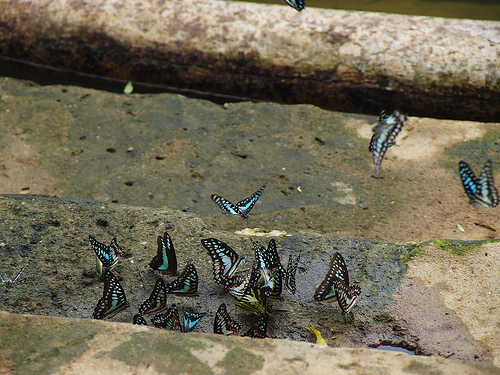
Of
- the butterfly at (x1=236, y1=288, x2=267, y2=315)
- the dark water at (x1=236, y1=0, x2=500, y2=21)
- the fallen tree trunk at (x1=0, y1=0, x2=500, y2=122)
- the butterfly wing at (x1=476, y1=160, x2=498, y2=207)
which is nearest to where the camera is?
the butterfly at (x1=236, y1=288, x2=267, y2=315)

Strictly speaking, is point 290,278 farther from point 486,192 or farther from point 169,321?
point 486,192

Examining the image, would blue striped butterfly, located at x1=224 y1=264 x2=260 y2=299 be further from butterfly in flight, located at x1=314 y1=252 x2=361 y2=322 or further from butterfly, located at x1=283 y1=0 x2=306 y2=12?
butterfly, located at x1=283 y1=0 x2=306 y2=12

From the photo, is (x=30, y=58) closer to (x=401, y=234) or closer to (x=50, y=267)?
(x=50, y=267)

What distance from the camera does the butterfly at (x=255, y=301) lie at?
2.35 metres

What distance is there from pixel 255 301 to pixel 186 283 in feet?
1.30

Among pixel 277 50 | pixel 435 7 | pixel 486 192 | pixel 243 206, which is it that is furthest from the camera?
pixel 435 7

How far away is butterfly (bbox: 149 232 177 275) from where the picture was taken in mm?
2582

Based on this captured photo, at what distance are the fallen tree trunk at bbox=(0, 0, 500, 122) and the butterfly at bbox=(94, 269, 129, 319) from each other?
318 centimetres

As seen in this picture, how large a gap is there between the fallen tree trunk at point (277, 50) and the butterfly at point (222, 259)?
9.17 ft

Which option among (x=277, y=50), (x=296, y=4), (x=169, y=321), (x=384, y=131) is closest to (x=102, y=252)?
(x=169, y=321)

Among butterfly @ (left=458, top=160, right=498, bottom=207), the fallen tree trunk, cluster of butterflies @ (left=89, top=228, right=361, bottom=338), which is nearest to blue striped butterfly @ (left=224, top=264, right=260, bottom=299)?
cluster of butterflies @ (left=89, top=228, right=361, bottom=338)

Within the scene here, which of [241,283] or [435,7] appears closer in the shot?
[241,283]

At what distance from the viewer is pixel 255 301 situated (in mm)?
2350

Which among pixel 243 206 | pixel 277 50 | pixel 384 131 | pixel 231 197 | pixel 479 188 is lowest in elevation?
pixel 231 197
